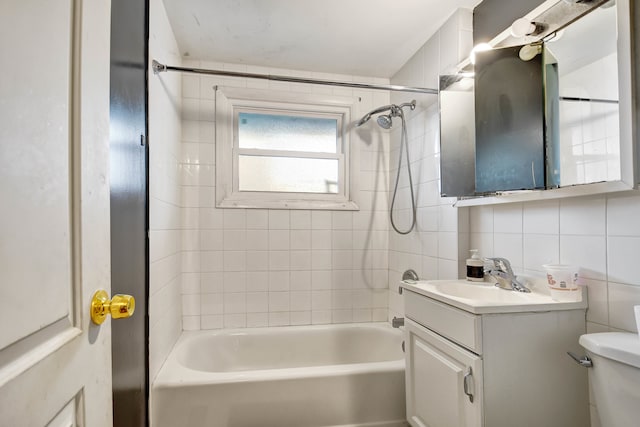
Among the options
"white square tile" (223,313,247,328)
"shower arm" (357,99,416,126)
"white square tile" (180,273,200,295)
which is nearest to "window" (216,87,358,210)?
"shower arm" (357,99,416,126)

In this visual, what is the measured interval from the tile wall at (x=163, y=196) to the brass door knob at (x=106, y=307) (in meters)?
0.94

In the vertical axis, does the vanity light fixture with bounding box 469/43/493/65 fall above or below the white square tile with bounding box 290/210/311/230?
above

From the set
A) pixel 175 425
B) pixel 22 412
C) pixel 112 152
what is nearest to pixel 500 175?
pixel 112 152

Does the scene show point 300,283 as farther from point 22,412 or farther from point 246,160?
point 22,412

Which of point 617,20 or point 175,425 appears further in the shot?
point 175,425

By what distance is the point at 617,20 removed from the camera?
1.06 m

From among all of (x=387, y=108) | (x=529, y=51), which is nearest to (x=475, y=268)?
(x=529, y=51)

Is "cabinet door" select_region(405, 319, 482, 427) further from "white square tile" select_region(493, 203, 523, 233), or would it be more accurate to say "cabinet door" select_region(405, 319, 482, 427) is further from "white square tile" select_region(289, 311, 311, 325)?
"white square tile" select_region(289, 311, 311, 325)

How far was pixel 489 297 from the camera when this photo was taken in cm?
141

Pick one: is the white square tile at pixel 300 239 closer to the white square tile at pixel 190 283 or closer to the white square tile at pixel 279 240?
the white square tile at pixel 279 240

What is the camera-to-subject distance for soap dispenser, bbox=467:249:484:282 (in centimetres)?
160

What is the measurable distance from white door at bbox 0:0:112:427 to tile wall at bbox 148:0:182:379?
973 mm

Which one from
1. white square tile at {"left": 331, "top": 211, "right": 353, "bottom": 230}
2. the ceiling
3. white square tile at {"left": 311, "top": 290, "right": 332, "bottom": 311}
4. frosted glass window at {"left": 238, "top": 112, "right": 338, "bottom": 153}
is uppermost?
the ceiling

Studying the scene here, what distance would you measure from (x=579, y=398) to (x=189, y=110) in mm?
2535
